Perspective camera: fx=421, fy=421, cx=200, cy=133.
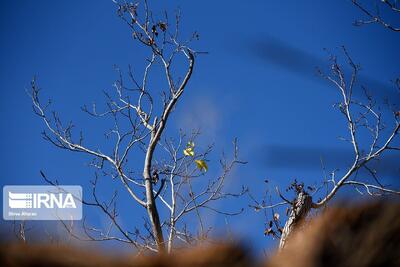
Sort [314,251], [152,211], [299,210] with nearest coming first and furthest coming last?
[314,251] < [299,210] < [152,211]

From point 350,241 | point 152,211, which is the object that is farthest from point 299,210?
point 350,241

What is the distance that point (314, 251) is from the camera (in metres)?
0.56

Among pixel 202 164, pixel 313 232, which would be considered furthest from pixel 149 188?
pixel 313 232

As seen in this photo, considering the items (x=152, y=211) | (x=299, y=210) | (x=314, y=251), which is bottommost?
(x=314, y=251)

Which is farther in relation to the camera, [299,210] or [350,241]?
[299,210]

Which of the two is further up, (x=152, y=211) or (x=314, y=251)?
(x=152, y=211)

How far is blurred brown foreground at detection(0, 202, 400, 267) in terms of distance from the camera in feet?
1.70

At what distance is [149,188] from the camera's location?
495 centimetres

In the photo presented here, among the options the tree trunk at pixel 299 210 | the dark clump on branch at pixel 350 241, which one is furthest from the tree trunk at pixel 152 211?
the dark clump on branch at pixel 350 241

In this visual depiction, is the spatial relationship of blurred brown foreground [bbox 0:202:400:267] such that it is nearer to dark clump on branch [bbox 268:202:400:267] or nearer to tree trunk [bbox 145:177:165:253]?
dark clump on branch [bbox 268:202:400:267]

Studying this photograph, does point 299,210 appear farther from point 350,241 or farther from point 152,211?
point 350,241

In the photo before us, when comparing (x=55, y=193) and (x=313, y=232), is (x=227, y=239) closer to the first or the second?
(x=313, y=232)

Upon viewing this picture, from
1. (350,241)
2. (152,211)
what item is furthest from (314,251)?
(152,211)

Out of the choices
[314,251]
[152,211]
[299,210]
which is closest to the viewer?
[314,251]
